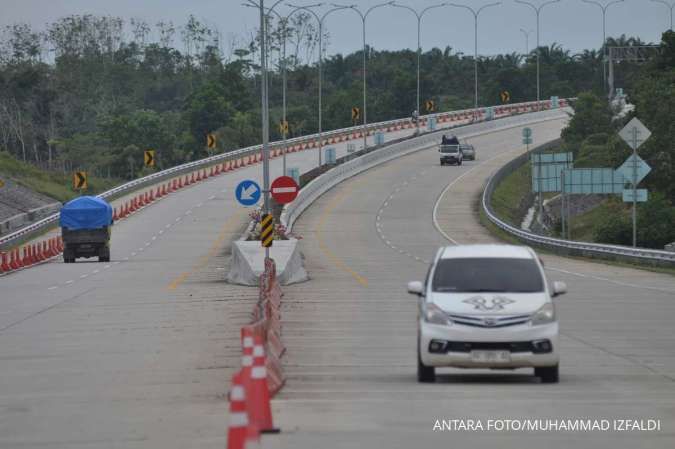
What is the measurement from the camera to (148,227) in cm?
7400

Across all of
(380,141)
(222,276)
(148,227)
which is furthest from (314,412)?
(380,141)

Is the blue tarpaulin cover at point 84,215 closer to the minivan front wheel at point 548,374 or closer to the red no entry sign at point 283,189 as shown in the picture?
the red no entry sign at point 283,189

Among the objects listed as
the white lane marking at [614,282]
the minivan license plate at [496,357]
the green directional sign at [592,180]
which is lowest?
the white lane marking at [614,282]

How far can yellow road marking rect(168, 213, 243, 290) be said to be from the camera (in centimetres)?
4144

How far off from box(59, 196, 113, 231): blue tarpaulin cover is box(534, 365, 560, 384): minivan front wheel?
39.4 meters

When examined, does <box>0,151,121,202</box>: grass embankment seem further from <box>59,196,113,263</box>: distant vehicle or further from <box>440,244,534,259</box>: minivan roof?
<box>440,244,534,259</box>: minivan roof

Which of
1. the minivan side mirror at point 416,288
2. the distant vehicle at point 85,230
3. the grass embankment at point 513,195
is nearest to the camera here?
the minivan side mirror at point 416,288

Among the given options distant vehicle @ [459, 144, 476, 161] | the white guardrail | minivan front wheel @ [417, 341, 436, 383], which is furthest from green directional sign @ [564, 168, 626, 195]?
distant vehicle @ [459, 144, 476, 161]

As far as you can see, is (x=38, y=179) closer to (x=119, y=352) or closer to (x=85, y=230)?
(x=85, y=230)

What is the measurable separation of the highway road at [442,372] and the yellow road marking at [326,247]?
22cm

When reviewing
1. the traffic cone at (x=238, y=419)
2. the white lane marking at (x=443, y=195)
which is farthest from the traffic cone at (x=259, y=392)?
the white lane marking at (x=443, y=195)

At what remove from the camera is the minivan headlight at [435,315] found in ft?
53.5

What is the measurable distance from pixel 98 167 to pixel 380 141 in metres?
34.3

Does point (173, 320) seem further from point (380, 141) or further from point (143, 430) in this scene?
point (380, 141)
